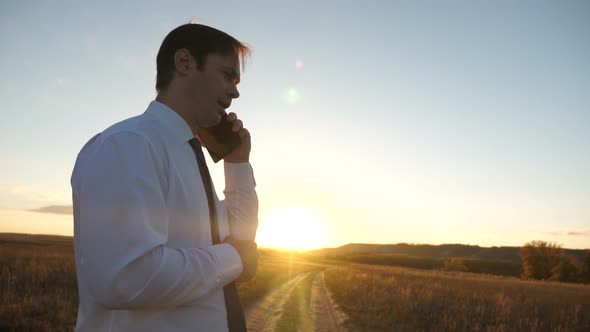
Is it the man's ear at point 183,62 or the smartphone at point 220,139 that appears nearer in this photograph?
the man's ear at point 183,62

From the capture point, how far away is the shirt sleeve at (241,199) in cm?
198

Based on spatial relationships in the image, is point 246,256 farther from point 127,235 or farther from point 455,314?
point 455,314

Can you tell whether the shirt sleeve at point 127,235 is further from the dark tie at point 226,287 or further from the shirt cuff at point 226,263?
the dark tie at point 226,287

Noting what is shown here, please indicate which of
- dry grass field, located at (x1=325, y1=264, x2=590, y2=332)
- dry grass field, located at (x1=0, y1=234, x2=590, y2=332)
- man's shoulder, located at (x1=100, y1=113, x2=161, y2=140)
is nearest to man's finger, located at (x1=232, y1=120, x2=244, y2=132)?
man's shoulder, located at (x1=100, y1=113, x2=161, y2=140)

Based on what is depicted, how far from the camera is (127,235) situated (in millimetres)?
1103

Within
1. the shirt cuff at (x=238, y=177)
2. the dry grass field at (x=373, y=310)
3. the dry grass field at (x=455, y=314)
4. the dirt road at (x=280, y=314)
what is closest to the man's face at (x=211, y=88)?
the shirt cuff at (x=238, y=177)

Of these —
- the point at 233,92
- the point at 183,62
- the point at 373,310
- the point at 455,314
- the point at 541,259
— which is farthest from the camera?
the point at 541,259

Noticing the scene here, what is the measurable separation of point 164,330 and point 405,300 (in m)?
13.5

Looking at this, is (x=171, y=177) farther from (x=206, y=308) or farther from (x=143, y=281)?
(x=206, y=308)

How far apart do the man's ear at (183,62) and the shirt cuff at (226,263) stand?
84 cm

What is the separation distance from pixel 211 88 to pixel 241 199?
0.69m

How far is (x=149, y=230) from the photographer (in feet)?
3.73

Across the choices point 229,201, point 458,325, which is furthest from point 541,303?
point 229,201

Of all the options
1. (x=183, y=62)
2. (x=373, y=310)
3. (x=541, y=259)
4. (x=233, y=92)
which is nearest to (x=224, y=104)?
(x=233, y=92)
